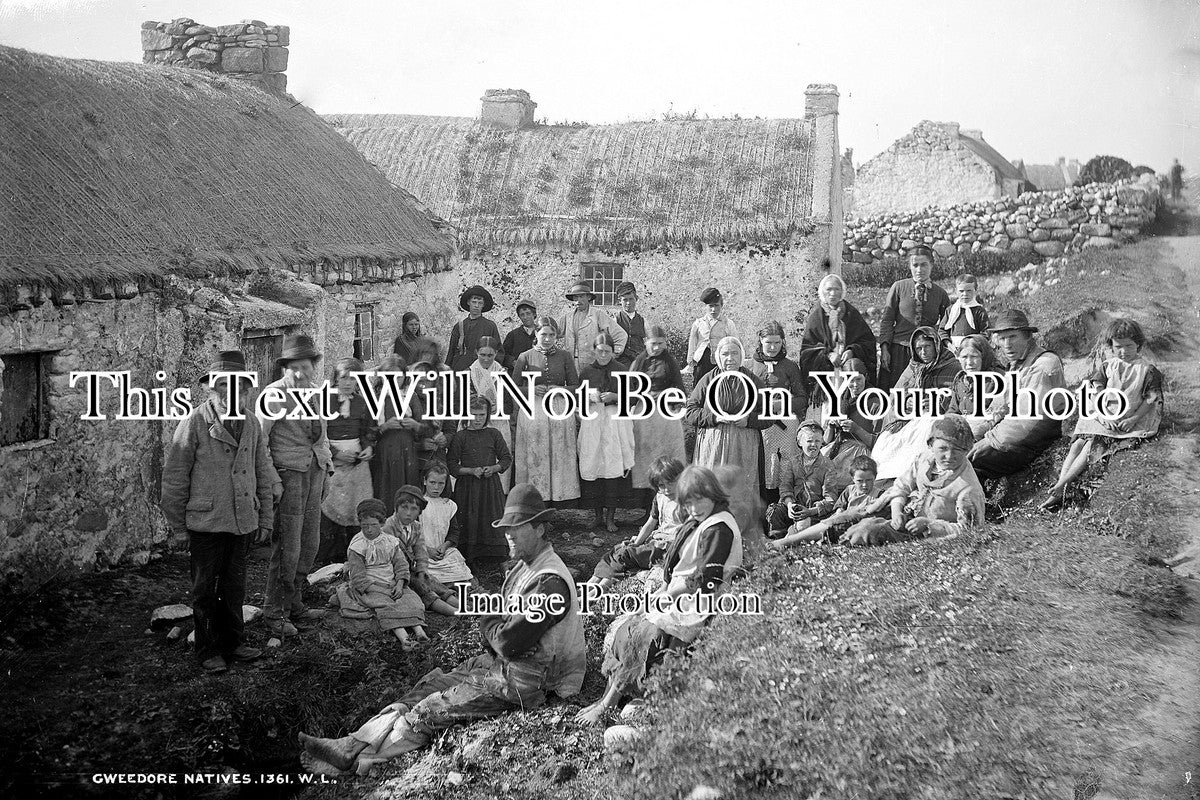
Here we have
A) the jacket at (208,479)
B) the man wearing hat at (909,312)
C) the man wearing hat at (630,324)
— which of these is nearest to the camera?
the jacket at (208,479)

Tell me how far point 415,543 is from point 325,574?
2.76ft

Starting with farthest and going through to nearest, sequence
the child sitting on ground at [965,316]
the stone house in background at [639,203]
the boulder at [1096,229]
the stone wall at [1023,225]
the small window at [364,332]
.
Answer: the boulder at [1096,229]
the stone wall at [1023,225]
the stone house in background at [639,203]
the small window at [364,332]
the child sitting on ground at [965,316]

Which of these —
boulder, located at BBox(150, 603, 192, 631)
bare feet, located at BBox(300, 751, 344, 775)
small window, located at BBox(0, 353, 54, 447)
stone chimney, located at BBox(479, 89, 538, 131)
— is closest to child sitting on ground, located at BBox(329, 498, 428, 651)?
boulder, located at BBox(150, 603, 192, 631)

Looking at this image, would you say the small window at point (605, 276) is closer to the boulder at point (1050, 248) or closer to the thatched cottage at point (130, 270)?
the thatched cottage at point (130, 270)

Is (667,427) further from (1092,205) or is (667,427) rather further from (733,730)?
(1092,205)

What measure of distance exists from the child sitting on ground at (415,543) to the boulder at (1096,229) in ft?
35.5

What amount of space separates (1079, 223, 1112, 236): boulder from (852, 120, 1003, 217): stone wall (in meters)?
6.07

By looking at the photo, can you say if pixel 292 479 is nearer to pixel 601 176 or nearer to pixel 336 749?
Answer: pixel 336 749

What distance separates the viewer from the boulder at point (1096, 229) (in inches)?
543

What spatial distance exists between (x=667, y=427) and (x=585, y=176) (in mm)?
6239

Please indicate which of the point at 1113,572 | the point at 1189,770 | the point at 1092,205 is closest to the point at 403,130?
the point at 1092,205

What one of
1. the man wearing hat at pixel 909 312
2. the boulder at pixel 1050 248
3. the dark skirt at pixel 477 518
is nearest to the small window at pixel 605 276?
the man wearing hat at pixel 909 312

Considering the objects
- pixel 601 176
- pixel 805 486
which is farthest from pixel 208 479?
pixel 601 176

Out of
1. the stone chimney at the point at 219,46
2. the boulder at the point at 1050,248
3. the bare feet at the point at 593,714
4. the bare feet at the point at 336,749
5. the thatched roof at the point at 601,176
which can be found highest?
the stone chimney at the point at 219,46
